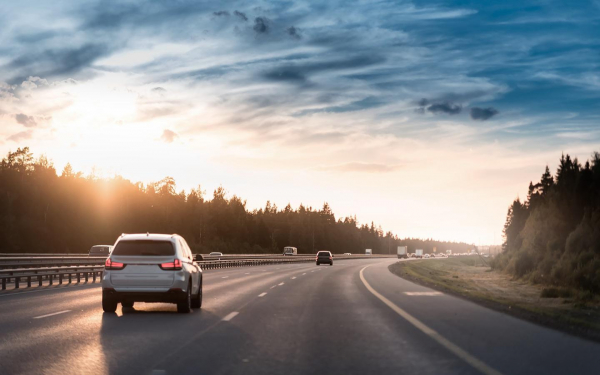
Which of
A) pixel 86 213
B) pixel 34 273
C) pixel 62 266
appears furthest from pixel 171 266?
pixel 86 213

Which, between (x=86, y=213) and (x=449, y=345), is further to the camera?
(x=86, y=213)

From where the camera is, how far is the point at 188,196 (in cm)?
18400

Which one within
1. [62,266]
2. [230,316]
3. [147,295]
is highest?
[62,266]

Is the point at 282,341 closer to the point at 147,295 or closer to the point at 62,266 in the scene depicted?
the point at 147,295

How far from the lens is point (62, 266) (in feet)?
105

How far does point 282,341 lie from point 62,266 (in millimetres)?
23386

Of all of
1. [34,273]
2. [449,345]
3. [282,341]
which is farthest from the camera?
[34,273]

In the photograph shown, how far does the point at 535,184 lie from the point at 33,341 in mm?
137009

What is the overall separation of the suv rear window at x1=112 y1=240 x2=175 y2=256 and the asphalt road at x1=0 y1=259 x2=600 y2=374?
4.59ft

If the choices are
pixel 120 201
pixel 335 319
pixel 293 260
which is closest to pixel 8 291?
pixel 335 319

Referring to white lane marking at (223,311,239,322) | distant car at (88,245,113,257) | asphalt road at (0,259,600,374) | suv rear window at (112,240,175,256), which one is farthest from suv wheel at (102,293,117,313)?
distant car at (88,245,113,257)

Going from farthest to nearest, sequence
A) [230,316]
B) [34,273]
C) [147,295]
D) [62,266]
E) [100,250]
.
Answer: [100,250] < [62,266] < [34,273] < [147,295] < [230,316]

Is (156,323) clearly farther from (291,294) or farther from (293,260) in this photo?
(293,260)

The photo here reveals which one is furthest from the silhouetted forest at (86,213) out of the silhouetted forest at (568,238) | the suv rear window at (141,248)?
the suv rear window at (141,248)
